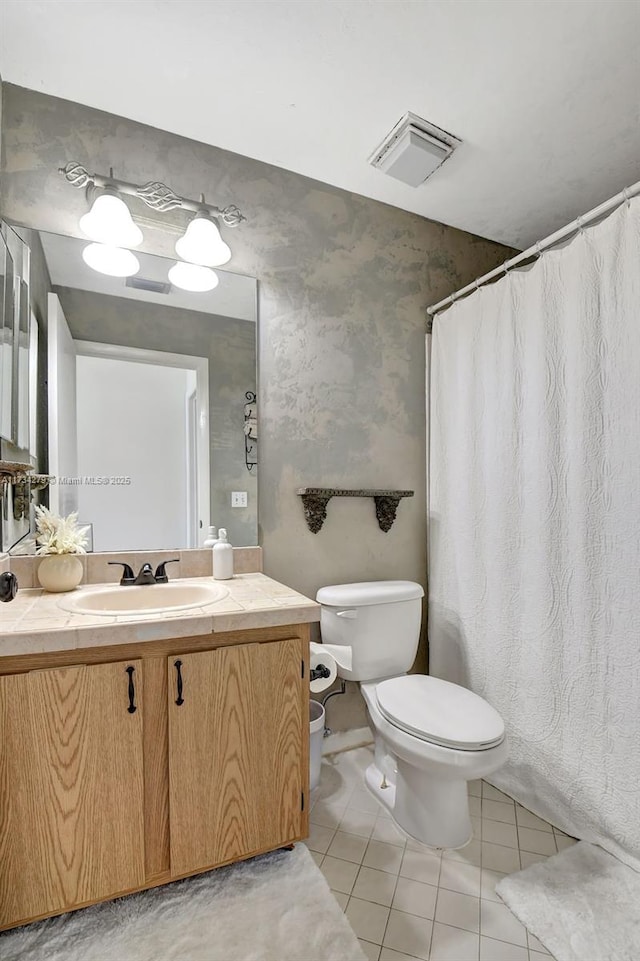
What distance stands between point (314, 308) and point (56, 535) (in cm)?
132

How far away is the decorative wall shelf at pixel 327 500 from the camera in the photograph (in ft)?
6.31

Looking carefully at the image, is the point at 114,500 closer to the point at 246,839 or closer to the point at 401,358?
the point at 246,839

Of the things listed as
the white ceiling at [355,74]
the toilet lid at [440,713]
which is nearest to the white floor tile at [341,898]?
the toilet lid at [440,713]

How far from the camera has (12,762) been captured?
106 cm

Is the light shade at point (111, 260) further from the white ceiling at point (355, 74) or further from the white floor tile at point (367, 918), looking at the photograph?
the white floor tile at point (367, 918)

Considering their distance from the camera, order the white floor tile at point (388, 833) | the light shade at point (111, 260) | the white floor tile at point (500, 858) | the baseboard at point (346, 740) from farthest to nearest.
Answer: the baseboard at point (346, 740) < the light shade at point (111, 260) < the white floor tile at point (388, 833) < the white floor tile at point (500, 858)

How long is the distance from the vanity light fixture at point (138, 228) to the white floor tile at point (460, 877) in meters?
2.09

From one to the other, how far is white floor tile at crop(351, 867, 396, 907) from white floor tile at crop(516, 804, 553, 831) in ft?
1.77

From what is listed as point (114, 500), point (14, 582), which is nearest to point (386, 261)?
point (114, 500)

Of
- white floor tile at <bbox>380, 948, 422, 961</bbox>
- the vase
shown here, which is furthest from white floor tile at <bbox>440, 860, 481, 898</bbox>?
the vase

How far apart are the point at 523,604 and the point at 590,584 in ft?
0.91

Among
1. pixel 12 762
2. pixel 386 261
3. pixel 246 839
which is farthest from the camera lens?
pixel 386 261

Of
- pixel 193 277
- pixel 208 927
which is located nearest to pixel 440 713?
pixel 208 927

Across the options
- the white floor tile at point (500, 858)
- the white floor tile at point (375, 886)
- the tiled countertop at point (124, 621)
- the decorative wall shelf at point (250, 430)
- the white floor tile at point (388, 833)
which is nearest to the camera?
the tiled countertop at point (124, 621)
